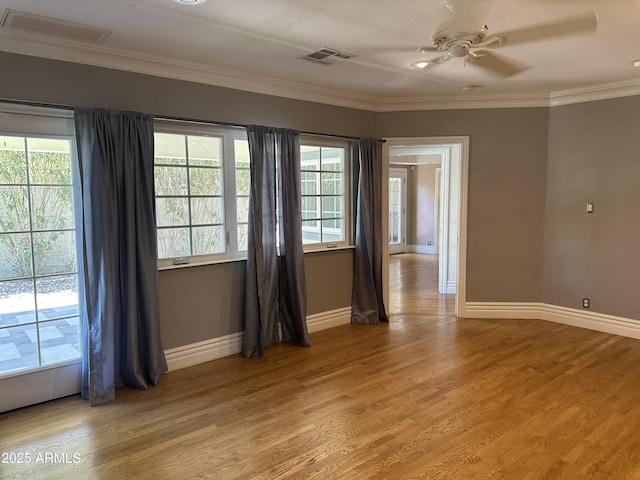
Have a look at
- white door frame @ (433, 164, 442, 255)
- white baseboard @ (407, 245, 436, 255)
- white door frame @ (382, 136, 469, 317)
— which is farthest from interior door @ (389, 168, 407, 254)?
white door frame @ (382, 136, 469, 317)

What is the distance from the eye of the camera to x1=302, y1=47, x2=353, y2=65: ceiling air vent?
3.41 metres

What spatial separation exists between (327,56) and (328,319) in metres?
2.68

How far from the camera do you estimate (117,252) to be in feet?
10.8

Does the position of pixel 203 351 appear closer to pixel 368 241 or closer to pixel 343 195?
pixel 368 241

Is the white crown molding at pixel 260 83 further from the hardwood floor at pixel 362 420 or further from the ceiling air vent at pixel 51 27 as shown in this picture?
the hardwood floor at pixel 362 420

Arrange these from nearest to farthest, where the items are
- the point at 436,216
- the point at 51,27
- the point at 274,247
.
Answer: the point at 51,27
the point at 274,247
the point at 436,216

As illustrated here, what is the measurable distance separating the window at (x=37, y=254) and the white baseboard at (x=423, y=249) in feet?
28.4

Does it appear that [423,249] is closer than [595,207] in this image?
No

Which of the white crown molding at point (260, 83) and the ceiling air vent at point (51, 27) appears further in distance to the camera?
the white crown molding at point (260, 83)

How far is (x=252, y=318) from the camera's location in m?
4.11

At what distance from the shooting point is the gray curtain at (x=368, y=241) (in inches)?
194

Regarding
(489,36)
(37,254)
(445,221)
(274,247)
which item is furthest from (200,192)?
(445,221)

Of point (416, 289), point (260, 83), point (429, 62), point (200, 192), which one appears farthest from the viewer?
point (416, 289)

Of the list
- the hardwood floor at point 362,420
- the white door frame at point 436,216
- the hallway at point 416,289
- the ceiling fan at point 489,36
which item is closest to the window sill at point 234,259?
the hardwood floor at point 362,420
